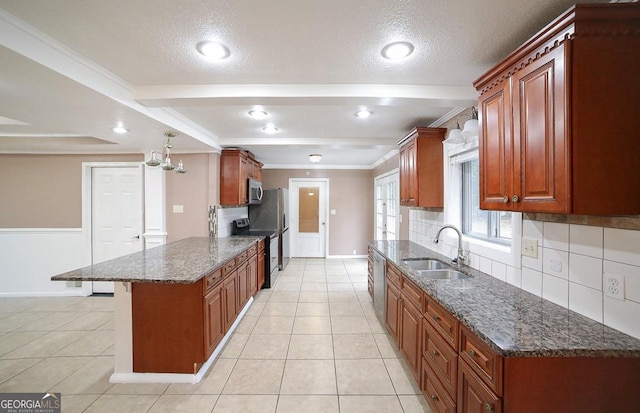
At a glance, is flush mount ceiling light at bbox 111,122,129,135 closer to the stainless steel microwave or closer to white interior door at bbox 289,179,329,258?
the stainless steel microwave

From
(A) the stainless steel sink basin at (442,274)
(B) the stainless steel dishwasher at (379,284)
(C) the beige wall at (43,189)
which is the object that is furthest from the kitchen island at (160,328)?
(C) the beige wall at (43,189)

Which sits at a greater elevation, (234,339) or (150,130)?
(150,130)

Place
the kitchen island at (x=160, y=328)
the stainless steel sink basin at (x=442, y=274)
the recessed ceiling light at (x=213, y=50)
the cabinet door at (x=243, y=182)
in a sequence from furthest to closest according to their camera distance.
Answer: the cabinet door at (x=243, y=182) → the stainless steel sink basin at (x=442, y=274) → the kitchen island at (x=160, y=328) → the recessed ceiling light at (x=213, y=50)

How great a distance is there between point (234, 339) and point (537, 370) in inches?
99.2

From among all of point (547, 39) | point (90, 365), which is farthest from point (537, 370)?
point (90, 365)

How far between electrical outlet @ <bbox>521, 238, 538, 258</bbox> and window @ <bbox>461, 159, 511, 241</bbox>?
0.35m

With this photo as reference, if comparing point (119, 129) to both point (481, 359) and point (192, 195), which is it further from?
point (481, 359)

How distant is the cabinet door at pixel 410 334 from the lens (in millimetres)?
1810

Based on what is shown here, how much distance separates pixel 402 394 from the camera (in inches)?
73.2

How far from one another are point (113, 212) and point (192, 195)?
4.44 ft

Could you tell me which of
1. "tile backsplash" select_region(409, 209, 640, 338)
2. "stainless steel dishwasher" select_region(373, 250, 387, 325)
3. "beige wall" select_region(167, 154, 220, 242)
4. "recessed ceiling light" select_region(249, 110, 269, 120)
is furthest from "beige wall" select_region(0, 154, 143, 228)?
"tile backsplash" select_region(409, 209, 640, 338)

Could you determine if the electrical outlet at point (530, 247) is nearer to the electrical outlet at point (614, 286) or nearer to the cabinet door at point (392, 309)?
the electrical outlet at point (614, 286)

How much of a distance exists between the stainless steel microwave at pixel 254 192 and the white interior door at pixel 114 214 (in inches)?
67.7

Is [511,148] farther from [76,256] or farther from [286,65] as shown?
[76,256]
